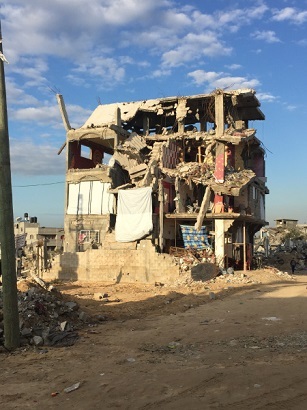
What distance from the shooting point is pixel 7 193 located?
832 cm

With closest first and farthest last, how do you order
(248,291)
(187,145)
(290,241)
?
(248,291) → (187,145) → (290,241)

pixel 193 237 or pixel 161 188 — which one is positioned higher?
pixel 161 188

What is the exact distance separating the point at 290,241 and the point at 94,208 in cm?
3124

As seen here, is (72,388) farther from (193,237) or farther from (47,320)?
(193,237)

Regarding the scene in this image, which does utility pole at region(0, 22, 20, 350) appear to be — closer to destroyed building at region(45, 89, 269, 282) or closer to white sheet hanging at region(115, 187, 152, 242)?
destroyed building at region(45, 89, 269, 282)

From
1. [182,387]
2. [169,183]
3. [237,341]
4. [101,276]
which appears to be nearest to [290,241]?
[169,183]

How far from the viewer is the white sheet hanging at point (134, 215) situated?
2714 cm

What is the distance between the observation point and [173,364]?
23.1 feet

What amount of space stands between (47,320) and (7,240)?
2820 millimetres

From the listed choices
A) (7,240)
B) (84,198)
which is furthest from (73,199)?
(7,240)

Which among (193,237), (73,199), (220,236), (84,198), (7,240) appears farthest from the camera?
(73,199)

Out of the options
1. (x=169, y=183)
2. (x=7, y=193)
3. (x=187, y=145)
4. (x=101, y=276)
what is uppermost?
(x=187, y=145)

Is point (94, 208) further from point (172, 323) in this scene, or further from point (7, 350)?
point (7, 350)

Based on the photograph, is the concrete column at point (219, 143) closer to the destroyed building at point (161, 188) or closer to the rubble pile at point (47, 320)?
the destroyed building at point (161, 188)
